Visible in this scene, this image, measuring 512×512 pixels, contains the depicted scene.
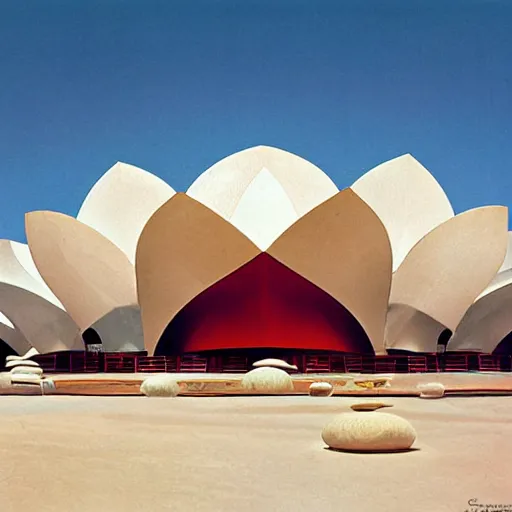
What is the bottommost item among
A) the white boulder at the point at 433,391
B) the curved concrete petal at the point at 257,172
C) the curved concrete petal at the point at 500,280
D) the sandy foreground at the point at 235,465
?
the sandy foreground at the point at 235,465

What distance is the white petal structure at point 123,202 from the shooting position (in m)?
27.3

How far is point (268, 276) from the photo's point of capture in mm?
23672

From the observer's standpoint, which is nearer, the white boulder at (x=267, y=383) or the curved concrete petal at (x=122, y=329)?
the white boulder at (x=267, y=383)

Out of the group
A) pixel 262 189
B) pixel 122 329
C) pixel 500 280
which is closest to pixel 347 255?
pixel 262 189

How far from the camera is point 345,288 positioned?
2367cm

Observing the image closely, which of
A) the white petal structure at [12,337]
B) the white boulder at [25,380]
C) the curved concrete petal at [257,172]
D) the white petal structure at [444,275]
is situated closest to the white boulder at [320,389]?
the white boulder at [25,380]

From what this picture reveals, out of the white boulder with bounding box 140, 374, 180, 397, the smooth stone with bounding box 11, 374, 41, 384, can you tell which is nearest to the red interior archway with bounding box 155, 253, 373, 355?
the smooth stone with bounding box 11, 374, 41, 384

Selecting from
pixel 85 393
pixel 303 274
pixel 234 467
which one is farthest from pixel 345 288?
pixel 234 467

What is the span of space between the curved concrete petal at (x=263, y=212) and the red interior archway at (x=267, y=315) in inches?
50.8

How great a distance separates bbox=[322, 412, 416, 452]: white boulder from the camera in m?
5.85

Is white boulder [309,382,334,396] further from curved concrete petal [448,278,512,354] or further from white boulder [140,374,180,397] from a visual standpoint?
curved concrete petal [448,278,512,354]

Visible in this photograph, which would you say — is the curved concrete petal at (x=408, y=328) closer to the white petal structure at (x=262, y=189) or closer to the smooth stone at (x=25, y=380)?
the white petal structure at (x=262, y=189)

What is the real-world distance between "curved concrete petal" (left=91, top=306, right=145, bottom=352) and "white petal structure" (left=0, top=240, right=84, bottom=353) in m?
1.88

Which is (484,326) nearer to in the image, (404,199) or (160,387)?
(404,199)
